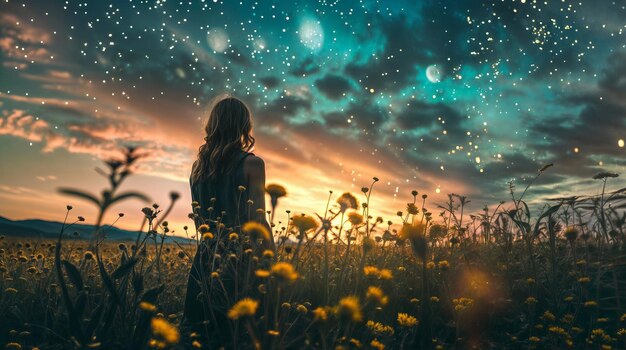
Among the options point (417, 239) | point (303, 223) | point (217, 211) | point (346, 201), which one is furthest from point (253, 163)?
point (417, 239)

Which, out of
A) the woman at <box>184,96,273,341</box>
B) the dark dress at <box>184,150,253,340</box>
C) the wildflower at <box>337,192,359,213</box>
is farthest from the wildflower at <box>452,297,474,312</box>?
the dark dress at <box>184,150,253,340</box>

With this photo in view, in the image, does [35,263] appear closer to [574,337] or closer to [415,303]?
[415,303]

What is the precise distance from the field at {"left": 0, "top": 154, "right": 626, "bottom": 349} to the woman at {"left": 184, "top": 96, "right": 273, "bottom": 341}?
0.08m

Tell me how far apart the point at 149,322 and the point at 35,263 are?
4203 mm

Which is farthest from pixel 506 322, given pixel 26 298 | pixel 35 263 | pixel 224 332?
pixel 35 263

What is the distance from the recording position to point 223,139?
14.3ft

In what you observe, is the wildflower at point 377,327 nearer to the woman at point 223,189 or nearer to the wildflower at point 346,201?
the wildflower at point 346,201

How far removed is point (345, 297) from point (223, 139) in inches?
84.4

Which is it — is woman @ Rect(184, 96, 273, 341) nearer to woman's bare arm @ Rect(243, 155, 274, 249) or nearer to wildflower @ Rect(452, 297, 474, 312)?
woman's bare arm @ Rect(243, 155, 274, 249)

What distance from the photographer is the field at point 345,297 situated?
277 cm

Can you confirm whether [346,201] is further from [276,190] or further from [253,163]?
[253,163]

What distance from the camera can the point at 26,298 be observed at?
4.30m

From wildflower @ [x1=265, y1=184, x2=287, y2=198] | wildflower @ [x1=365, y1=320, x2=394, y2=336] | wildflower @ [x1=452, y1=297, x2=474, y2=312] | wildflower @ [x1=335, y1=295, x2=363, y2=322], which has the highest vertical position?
wildflower @ [x1=265, y1=184, x2=287, y2=198]

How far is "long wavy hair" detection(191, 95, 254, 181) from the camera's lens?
4.19 m
